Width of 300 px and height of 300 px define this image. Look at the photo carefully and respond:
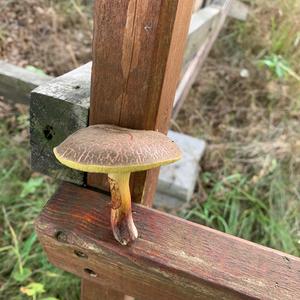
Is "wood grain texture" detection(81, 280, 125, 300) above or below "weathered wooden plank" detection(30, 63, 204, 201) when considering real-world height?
below

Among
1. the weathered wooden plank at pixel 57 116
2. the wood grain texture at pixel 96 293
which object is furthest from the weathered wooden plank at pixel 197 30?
the wood grain texture at pixel 96 293

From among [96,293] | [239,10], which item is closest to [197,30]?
[96,293]

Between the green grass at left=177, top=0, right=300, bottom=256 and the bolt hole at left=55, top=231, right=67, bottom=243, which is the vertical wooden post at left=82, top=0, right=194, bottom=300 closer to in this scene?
the bolt hole at left=55, top=231, right=67, bottom=243

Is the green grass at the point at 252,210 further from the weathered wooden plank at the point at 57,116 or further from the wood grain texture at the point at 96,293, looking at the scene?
the weathered wooden plank at the point at 57,116

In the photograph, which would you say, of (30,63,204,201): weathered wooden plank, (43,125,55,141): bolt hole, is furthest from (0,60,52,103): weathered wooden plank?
(43,125,55,141): bolt hole

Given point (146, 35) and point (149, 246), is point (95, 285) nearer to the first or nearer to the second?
point (149, 246)

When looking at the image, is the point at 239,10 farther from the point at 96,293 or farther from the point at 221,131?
the point at 96,293
